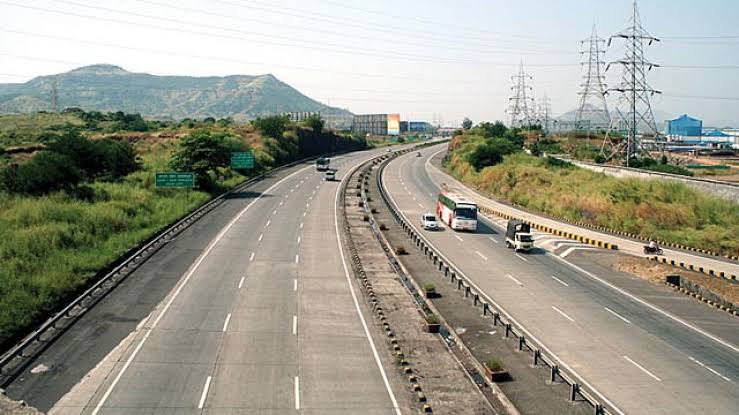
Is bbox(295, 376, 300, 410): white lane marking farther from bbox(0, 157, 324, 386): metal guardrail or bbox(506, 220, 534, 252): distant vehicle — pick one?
bbox(506, 220, 534, 252): distant vehicle

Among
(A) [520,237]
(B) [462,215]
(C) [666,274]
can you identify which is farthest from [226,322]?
(B) [462,215]

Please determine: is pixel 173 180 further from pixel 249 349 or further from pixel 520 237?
pixel 249 349

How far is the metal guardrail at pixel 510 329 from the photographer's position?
74.6 ft

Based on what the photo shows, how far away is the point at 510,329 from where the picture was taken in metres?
29.8

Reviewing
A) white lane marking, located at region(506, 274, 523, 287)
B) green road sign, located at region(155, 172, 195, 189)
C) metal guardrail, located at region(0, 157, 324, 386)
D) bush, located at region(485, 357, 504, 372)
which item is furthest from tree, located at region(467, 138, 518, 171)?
bush, located at region(485, 357, 504, 372)

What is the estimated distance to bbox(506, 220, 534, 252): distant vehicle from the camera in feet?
164

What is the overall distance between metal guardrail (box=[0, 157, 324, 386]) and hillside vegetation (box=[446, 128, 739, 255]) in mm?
39865

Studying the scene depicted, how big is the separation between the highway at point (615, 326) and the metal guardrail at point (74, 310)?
840 inches

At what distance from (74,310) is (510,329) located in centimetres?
2092

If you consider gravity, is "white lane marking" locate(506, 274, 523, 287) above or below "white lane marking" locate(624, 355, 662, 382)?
above

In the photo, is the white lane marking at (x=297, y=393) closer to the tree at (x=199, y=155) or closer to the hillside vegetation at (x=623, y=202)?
the hillside vegetation at (x=623, y=202)

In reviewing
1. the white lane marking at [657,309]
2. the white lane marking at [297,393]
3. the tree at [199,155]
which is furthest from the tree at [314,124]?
the white lane marking at [297,393]

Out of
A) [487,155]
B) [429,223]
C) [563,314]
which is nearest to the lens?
[563,314]

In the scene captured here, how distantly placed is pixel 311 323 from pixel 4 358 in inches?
497
